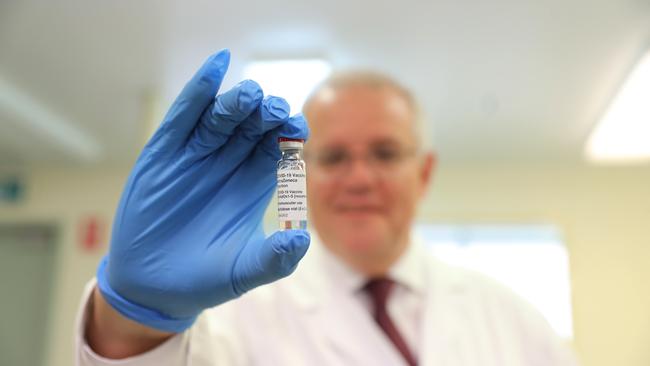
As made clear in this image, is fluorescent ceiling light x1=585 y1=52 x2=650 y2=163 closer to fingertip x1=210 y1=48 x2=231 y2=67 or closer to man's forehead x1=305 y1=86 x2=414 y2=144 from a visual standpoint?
man's forehead x1=305 y1=86 x2=414 y2=144

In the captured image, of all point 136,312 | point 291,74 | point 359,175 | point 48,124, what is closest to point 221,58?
point 136,312

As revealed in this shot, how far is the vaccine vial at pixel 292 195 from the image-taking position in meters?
0.58

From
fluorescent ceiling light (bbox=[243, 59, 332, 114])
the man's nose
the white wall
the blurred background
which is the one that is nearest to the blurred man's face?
the man's nose

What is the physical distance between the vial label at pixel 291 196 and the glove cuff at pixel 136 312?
8.7 inches

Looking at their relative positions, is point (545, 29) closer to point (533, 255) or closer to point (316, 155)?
point (316, 155)

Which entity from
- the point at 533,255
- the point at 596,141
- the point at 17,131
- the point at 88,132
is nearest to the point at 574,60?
the point at 596,141

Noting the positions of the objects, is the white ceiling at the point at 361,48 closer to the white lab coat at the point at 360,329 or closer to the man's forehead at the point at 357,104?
the man's forehead at the point at 357,104

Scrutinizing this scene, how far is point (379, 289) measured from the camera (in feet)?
3.60

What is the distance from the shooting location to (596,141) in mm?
3336

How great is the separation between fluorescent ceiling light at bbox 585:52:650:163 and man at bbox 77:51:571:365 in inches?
70.6

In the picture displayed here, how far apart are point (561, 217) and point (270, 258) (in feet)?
11.6

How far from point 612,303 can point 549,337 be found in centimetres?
269

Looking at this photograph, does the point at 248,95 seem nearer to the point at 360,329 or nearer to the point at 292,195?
the point at 292,195

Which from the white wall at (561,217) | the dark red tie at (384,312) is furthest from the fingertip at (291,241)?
the white wall at (561,217)
